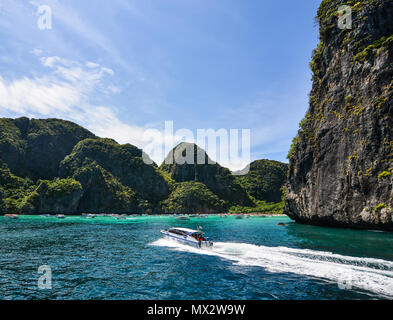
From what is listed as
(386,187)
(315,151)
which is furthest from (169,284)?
(315,151)

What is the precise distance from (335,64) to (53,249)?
78.3 metres

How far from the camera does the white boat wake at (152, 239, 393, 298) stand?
17.0 metres

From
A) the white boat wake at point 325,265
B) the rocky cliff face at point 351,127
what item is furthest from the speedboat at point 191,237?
the rocky cliff face at point 351,127

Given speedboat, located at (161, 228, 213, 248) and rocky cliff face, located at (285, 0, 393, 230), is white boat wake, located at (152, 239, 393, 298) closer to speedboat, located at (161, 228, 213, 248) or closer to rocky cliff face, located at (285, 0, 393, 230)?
speedboat, located at (161, 228, 213, 248)

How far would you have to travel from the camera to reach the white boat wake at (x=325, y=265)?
668 inches

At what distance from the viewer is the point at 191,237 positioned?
34.1m

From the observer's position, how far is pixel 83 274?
785 inches

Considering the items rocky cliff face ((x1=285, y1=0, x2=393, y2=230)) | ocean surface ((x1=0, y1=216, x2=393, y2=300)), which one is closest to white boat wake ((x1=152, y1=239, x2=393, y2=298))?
ocean surface ((x1=0, y1=216, x2=393, y2=300))

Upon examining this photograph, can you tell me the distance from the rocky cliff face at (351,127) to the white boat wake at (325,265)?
89.0 feet

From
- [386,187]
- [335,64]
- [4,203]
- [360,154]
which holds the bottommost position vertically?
[4,203]

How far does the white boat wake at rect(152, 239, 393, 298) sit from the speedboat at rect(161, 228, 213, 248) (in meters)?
0.96

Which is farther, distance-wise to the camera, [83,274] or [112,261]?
[112,261]

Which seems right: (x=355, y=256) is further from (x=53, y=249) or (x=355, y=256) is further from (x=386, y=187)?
(x=53, y=249)
